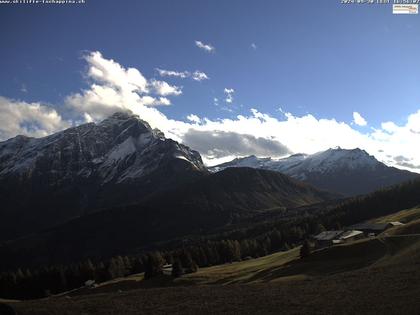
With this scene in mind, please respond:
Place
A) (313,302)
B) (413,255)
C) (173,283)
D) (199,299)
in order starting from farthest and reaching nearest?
(173,283), (413,255), (199,299), (313,302)

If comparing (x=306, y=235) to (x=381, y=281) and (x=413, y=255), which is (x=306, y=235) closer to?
(x=413, y=255)

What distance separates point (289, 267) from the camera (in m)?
98.8

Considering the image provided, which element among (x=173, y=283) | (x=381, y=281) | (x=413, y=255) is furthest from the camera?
(x=173, y=283)

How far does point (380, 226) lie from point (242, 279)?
71805mm

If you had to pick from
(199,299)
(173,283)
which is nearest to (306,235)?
(173,283)

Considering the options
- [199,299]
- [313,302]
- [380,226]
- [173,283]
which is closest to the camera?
[313,302]

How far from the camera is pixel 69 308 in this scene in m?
70.1

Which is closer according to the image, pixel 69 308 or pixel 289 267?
pixel 69 308

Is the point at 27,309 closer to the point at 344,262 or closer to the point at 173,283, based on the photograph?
the point at 173,283

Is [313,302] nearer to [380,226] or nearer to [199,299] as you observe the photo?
[199,299]

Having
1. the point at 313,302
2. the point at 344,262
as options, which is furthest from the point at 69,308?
the point at 344,262

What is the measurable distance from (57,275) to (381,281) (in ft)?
442

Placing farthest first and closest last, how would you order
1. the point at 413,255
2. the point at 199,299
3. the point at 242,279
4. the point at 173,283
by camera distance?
the point at 173,283, the point at 242,279, the point at 413,255, the point at 199,299

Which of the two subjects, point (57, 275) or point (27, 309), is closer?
point (27, 309)
